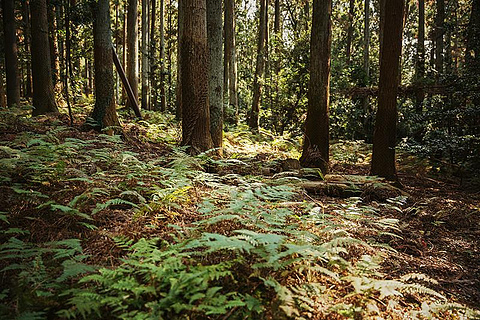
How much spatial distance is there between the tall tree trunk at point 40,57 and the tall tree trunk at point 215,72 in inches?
232

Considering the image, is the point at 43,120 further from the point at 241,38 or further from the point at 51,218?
the point at 241,38

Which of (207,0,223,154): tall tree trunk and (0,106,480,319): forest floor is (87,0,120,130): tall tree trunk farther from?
(207,0,223,154): tall tree trunk

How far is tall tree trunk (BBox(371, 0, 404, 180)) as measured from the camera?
6637 millimetres

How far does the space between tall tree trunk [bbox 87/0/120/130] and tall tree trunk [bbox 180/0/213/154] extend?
3057 millimetres

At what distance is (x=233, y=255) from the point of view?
2.76m

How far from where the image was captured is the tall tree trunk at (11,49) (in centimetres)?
1174

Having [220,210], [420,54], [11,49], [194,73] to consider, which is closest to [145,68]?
[11,49]

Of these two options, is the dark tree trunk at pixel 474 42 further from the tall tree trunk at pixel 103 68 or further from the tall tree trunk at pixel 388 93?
the tall tree trunk at pixel 103 68

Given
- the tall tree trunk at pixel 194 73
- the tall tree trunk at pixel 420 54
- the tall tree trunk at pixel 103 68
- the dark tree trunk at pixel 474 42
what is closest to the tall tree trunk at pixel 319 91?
the tall tree trunk at pixel 194 73

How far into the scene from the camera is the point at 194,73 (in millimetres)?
6559

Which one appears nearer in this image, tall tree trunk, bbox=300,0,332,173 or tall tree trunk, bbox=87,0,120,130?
tall tree trunk, bbox=300,0,332,173

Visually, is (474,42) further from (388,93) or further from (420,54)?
(388,93)

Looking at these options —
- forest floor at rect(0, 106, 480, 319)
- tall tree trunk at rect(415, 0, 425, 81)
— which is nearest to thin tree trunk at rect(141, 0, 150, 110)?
forest floor at rect(0, 106, 480, 319)

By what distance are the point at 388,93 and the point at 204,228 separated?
541 cm
